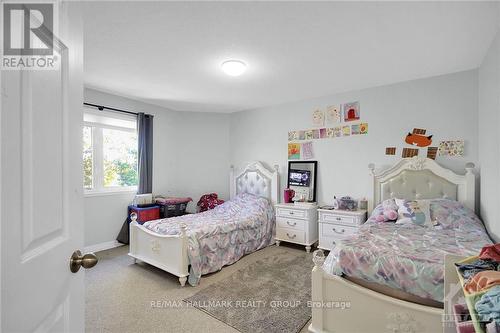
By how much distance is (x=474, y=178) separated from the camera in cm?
265

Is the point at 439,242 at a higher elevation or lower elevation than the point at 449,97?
lower

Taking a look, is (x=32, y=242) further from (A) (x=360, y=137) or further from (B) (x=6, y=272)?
(A) (x=360, y=137)

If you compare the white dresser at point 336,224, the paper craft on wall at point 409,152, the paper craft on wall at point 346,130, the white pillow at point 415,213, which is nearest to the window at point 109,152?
the white dresser at point 336,224

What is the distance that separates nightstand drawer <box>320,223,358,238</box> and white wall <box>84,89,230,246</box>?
2.22 m

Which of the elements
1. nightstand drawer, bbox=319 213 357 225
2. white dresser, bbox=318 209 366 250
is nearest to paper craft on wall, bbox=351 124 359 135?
white dresser, bbox=318 209 366 250

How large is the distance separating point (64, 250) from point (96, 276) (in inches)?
102

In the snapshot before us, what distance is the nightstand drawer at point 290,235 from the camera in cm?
362

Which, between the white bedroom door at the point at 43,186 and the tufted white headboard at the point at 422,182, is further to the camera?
the tufted white headboard at the point at 422,182

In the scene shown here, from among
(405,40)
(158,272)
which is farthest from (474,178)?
(158,272)

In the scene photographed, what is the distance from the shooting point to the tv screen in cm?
395

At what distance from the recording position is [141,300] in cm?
227

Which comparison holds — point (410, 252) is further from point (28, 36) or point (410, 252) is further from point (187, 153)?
point (187, 153)

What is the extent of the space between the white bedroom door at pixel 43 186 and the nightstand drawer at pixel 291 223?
3.14 meters

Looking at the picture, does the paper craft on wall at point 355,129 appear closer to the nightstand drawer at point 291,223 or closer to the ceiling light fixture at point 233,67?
the nightstand drawer at point 291,223
